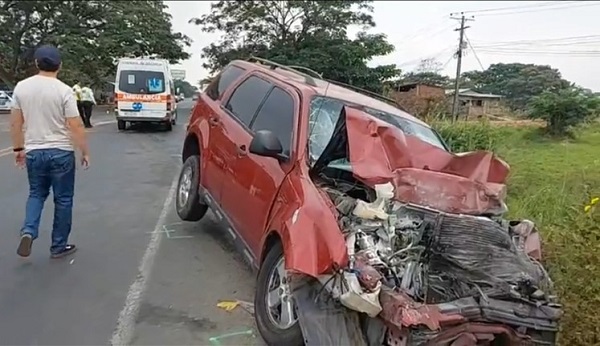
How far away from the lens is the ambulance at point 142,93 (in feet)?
67.1

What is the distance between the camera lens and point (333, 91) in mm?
5598

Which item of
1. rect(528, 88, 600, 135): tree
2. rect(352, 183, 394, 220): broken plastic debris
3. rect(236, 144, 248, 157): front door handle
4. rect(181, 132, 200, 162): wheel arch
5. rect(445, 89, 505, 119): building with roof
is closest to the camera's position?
rect(352, 183, 394, 220): broken plastic debris

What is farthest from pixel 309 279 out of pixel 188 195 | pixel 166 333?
pixel 188 195

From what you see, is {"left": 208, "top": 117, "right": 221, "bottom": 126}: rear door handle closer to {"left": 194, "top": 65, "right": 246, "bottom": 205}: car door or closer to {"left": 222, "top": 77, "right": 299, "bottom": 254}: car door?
{"left": 194, "top": 65, "right": 246, "bottom": 205}: car door

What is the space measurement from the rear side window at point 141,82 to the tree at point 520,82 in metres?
11.4

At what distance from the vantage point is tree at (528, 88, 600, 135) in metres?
8.24

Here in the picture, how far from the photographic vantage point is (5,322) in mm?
4246

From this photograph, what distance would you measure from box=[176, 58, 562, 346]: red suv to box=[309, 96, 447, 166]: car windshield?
15 mm

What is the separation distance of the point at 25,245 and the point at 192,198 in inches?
72.2

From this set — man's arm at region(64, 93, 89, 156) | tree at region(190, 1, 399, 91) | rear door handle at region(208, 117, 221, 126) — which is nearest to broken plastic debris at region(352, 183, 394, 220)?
rear door handle at region(208, 117, 221, 126)

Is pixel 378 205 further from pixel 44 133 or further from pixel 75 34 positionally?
pixel 75 34

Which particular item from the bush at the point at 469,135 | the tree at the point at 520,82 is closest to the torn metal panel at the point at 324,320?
the bush at the point at 469,135

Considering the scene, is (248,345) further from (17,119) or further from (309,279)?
(17,119)

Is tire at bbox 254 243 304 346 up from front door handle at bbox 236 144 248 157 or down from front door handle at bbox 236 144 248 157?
down
